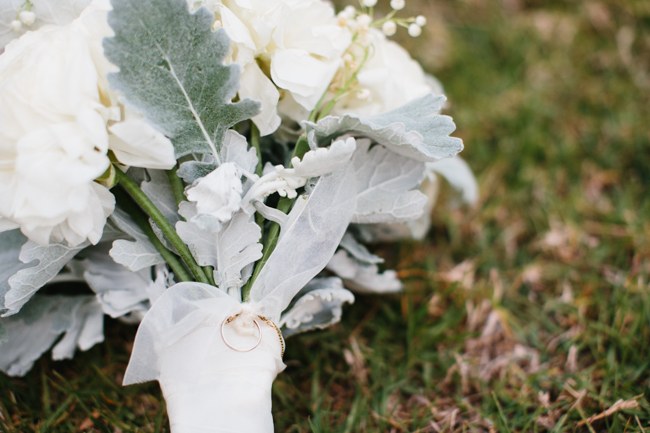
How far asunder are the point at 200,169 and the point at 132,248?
143 millimetres

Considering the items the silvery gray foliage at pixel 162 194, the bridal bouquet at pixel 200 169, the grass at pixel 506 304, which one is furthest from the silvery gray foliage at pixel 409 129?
the grass at pixel 506 304

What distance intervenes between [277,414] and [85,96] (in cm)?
61

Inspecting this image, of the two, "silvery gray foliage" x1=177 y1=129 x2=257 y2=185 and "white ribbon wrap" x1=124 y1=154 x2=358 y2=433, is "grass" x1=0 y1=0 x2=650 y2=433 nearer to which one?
"white ribbon wrap" x1=124 y1=154 x2=358 y2=433

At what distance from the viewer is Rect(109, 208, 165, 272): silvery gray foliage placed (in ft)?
2.91

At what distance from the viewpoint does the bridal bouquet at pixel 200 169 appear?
0.79m

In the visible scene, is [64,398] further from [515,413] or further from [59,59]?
[515,413]

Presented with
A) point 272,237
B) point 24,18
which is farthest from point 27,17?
point 272,237

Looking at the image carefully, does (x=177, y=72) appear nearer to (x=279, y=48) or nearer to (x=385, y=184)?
(x=279, y=48)

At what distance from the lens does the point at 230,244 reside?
2.91ft

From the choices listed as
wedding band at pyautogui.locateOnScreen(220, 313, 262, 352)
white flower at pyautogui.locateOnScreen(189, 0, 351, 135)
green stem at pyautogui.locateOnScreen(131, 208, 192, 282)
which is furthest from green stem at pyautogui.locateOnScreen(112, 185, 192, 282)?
white flower at pyautogui.locateOnScreen(189, 0, 351, 135)

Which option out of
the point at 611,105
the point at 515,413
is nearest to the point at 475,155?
the point at 611,105

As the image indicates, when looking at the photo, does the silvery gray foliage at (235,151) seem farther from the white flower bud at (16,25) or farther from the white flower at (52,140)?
the white flower bud at (16,25)

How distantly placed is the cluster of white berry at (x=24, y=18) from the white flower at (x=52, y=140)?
0.08 m

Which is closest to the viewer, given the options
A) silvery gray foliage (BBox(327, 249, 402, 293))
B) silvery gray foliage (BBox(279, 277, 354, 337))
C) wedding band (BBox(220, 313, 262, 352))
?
wedding band (BBox(220, 313, 262, 352))
